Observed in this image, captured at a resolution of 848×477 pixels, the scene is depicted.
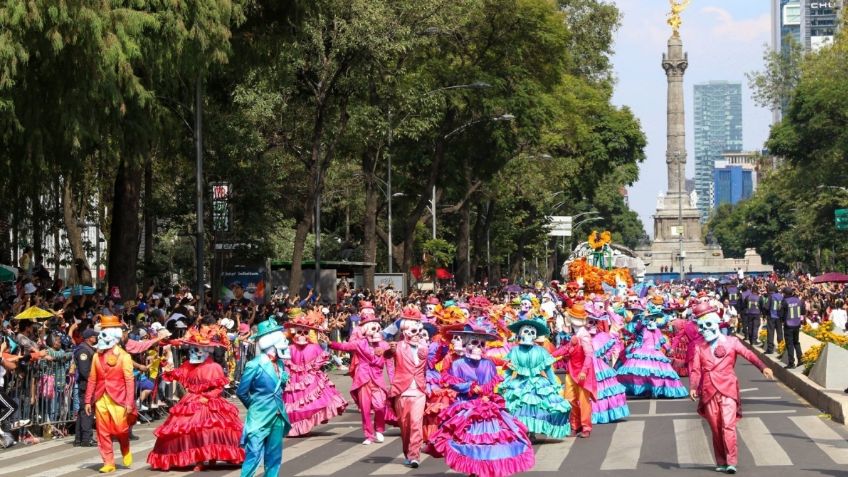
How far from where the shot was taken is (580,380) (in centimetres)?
1736

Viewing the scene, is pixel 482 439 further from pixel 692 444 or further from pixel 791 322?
pixel 791 322

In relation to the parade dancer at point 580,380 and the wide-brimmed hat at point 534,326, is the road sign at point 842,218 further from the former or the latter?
the wide-brimmed hat at point 534,326

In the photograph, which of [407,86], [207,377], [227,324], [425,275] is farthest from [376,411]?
[425,275]

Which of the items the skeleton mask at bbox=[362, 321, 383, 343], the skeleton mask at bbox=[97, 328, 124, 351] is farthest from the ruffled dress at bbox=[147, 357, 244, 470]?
the skeleton mask at bbox=[362, 321, 383, 343]

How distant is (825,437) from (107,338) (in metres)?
8.28

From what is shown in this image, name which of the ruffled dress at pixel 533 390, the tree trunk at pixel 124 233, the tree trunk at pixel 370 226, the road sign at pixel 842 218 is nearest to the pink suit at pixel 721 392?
the ruffled dress at pixel 533 390

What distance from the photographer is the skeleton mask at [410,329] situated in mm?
15820

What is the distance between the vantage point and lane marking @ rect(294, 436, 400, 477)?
14.5m

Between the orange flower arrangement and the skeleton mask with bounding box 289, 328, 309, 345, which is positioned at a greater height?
the orange flower arrangement

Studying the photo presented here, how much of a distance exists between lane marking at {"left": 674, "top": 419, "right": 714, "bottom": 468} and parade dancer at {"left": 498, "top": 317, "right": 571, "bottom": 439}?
1441mm

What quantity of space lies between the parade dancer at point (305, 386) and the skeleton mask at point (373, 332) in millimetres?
958

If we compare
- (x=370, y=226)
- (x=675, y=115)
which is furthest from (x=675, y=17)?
(x=370, y=226)

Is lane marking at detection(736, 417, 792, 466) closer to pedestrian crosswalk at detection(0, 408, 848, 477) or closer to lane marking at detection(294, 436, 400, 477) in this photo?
pedestrian crosswalk at detection(0, 408, 848, 477)

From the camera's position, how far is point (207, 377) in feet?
48.5
